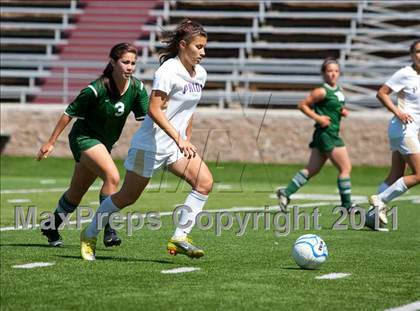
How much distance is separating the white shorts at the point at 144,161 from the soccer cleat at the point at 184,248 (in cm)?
54

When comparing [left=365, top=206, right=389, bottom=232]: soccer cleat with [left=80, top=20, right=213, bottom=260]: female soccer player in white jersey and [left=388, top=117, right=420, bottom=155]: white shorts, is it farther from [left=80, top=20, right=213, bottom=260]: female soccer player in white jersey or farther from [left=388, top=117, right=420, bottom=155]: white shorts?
[left=80, top=20, right=213, bottom=260]: female soccer player in white jersey

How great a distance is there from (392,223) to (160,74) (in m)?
4.91

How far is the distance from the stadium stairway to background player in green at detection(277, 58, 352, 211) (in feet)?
38.6

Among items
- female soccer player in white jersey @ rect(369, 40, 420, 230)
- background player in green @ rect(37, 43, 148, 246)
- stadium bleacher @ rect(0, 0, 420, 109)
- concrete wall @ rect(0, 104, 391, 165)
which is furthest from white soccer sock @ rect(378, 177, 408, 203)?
stadium bleacher @ rect(0, 0, 420, 109)

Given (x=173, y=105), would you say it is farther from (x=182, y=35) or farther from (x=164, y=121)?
(x=182, y=35)

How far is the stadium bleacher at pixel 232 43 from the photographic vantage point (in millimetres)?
23547

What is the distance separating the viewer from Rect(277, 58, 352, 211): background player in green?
13680 mm

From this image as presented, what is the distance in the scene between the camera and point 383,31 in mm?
24562

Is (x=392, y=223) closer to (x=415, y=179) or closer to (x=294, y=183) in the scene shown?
(x=415, y=179)

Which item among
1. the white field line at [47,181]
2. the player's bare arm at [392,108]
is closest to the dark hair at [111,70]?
the player's bare arm at [392,108]

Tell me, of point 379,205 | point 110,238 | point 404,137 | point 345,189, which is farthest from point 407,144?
point 110,238

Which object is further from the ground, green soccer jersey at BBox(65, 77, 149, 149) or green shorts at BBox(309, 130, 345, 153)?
green soccer jersey at BBox(65, 77, 149, 149)

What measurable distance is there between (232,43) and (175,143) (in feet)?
57.2

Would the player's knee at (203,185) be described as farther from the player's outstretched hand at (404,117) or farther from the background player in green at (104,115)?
the player's outstretched hand at (404,117)
